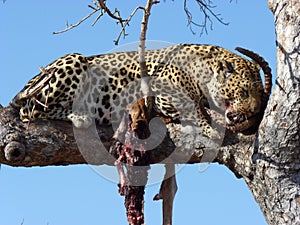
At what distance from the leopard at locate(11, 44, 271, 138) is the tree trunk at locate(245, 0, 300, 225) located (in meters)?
1.09

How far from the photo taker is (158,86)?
875cm

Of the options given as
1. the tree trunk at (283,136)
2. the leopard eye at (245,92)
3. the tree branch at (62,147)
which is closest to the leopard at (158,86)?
the leopard eye at (245,92)

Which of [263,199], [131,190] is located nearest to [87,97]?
[131,190]

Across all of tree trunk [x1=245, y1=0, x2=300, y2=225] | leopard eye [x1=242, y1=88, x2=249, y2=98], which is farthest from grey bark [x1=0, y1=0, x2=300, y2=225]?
leopard eye [x1=242, y1=88, x2=249, y2=98]

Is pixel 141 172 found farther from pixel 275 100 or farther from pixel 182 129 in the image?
pixel 275 100

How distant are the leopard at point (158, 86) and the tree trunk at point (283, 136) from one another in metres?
1.09

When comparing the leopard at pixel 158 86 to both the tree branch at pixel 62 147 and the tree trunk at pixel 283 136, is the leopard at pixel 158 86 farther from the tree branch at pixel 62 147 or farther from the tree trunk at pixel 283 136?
the tree trunk at pixel 283 136

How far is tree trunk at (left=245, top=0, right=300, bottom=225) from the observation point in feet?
20.4

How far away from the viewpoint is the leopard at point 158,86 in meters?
8.01

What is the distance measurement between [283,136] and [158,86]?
2706 millimetres

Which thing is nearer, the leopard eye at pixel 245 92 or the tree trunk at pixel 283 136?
the tree trunk at pixel 283 136

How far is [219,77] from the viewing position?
8648mm

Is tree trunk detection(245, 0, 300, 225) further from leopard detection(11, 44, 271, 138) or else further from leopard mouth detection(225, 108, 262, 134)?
leopard detection(11, 44, 271, 138)

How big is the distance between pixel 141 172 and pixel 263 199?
1.29 metres
